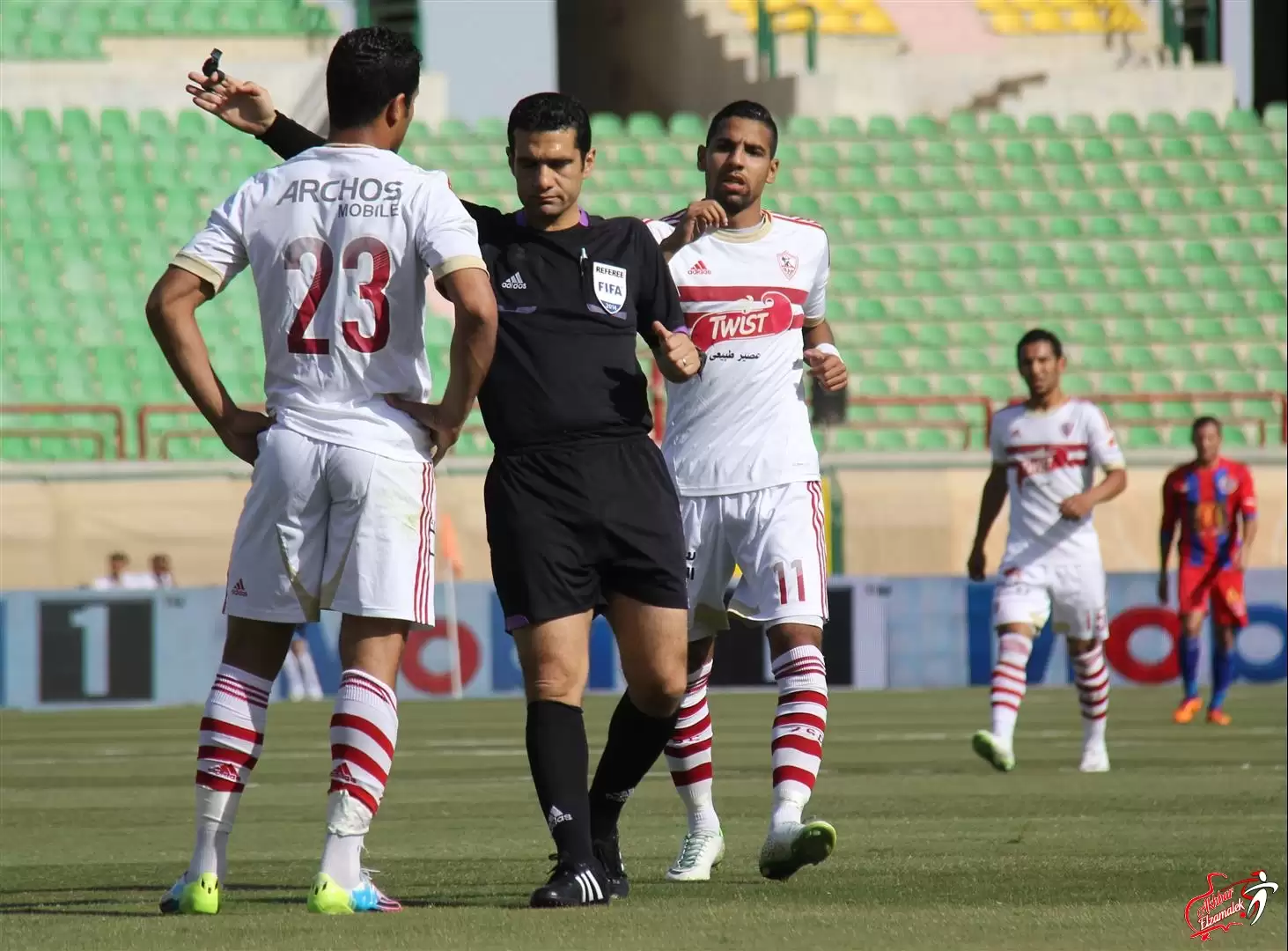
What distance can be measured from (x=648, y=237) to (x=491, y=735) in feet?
29.0

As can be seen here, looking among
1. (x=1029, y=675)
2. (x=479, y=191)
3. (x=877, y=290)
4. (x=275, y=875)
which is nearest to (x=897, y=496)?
(x=1029, y=675)

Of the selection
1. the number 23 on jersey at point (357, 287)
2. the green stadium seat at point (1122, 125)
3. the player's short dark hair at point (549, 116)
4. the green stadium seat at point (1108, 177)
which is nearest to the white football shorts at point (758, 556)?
the player's short dark hair at point (549, 116)

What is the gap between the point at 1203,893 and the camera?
19.8 feet

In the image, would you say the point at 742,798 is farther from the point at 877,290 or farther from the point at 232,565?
the point at 877,290

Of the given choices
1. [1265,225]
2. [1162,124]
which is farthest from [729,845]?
[1162,124]

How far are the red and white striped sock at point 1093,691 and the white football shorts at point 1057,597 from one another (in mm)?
122

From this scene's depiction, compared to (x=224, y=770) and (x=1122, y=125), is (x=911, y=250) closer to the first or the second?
(x=1122, y=125)

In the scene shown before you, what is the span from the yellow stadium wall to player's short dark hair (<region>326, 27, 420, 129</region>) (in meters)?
17.1

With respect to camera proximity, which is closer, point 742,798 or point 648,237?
point 648,237

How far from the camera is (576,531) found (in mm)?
5898

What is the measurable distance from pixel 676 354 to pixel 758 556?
1027mm

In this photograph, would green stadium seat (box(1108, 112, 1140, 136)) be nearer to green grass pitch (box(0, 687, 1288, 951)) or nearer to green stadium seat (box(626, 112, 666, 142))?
green stadium seat (box(626, 112, 666, 142))

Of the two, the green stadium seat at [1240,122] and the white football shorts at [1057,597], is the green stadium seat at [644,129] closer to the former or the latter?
the green stadium seat at [1240,122]
